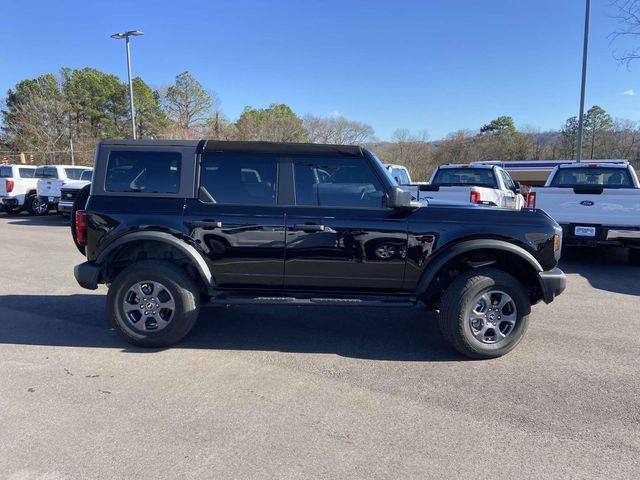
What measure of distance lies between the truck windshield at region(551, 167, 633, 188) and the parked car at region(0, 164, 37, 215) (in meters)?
17.9

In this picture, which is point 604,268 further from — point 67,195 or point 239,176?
point 67,195

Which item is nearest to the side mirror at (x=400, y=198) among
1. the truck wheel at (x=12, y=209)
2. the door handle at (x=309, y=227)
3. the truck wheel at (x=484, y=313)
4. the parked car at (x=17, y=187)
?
the door handle at (x=309, y=227)

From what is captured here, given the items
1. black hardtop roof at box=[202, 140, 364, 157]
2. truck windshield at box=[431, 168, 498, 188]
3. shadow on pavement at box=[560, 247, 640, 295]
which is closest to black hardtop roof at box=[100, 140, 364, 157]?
black hardtop roof at box=[202, 140, 364, 157]

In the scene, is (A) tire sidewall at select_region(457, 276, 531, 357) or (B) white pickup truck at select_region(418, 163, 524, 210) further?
(B) white pickup truck at select_region(418, 163, 524, 210)

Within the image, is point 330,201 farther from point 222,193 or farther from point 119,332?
point 119,332

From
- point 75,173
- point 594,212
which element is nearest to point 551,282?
point 594,212

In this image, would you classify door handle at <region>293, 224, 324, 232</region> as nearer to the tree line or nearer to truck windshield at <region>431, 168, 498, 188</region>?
truck windshield at <region>431, 168, 498, 188</region>

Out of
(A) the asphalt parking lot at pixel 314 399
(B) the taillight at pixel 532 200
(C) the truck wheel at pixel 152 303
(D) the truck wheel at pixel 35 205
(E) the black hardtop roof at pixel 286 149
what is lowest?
(A) the asphalt parking lot at pixel 314 399

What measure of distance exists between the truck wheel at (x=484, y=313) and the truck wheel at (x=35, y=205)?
17469mm

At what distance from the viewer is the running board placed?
429 cm

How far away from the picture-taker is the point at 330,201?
4344 millimetres

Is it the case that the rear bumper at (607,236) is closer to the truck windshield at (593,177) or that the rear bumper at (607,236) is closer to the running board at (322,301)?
the truck windshield at (593,177)

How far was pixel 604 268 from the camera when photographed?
862cm

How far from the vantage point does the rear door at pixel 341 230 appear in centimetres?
423
